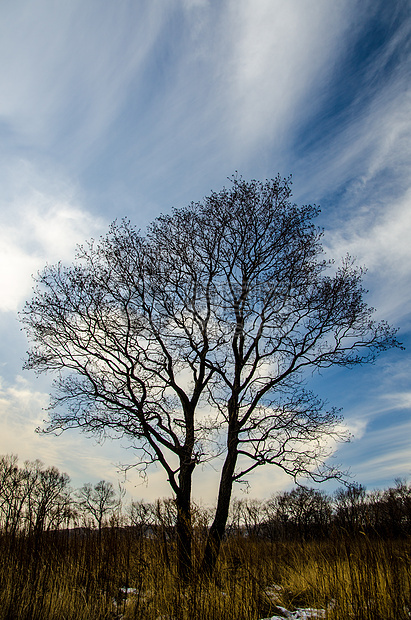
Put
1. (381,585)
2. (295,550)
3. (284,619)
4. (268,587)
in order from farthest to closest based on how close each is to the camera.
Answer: (295,550), (268,587), (284,619), (381,585)

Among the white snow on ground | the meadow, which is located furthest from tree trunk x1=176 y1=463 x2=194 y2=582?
the white snow on ground

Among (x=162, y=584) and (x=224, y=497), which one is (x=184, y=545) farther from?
(x=224, y=497)

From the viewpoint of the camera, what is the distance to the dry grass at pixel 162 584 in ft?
14.5

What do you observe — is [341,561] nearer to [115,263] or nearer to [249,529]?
[249,529]

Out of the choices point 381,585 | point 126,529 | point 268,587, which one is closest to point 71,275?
point 126,529

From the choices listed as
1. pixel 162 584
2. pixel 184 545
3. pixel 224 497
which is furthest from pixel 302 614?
pixel 224 497

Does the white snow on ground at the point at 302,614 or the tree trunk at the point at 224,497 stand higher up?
the tree trunk at the point at 224,497

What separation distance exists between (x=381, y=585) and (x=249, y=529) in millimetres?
3025

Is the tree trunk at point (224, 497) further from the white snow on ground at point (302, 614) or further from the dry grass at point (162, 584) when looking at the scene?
the white snow on ground at point (302, 614)

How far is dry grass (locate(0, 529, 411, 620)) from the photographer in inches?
174

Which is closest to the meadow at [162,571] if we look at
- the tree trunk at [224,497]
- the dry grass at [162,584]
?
the dry grass at [162,584]

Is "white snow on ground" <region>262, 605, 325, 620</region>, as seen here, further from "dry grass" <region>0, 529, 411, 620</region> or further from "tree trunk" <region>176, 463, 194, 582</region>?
"tree trunk" <region>176, 463, 194, 582</region>

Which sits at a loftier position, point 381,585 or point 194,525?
point 194,525

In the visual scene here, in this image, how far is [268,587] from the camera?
6.63 meters
